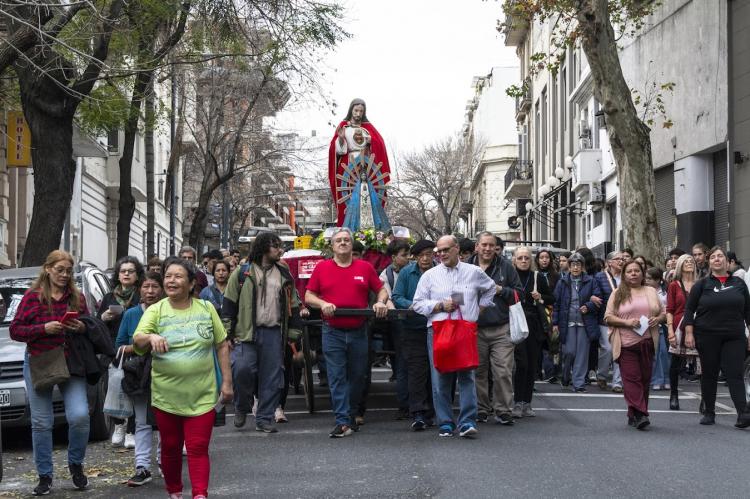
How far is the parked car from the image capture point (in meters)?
11.2

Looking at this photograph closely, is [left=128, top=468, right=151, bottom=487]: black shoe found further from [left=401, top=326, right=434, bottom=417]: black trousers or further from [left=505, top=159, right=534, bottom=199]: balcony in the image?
[left=505, top=159, right=534, bottom=199]: balcony

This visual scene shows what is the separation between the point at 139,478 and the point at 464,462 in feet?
8.16

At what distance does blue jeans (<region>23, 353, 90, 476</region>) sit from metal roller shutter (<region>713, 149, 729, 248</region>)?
1876 centimetres

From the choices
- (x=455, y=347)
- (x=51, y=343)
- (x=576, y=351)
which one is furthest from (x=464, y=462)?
(x=576, y=351)

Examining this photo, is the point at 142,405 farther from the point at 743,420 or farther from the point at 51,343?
the point at 743,420

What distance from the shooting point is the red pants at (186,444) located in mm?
7578

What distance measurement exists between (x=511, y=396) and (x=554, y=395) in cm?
367

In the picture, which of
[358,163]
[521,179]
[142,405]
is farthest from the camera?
[521,179]

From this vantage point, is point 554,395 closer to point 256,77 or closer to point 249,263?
point 249,263

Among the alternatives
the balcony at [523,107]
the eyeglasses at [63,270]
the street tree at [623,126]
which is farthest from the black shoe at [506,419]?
the balcony at [523,107]

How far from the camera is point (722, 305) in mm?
12484

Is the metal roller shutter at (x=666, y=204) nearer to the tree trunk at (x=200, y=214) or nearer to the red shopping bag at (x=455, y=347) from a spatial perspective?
the tree trunk at (x=200, y=214)

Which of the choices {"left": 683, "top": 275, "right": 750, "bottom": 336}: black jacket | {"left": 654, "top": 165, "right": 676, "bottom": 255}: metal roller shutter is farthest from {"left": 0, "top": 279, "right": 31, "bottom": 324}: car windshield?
{"left": 654, "top": 165, "right": 676, "bottom": 255}: metal roller shutter

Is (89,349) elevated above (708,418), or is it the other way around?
(89,349)
